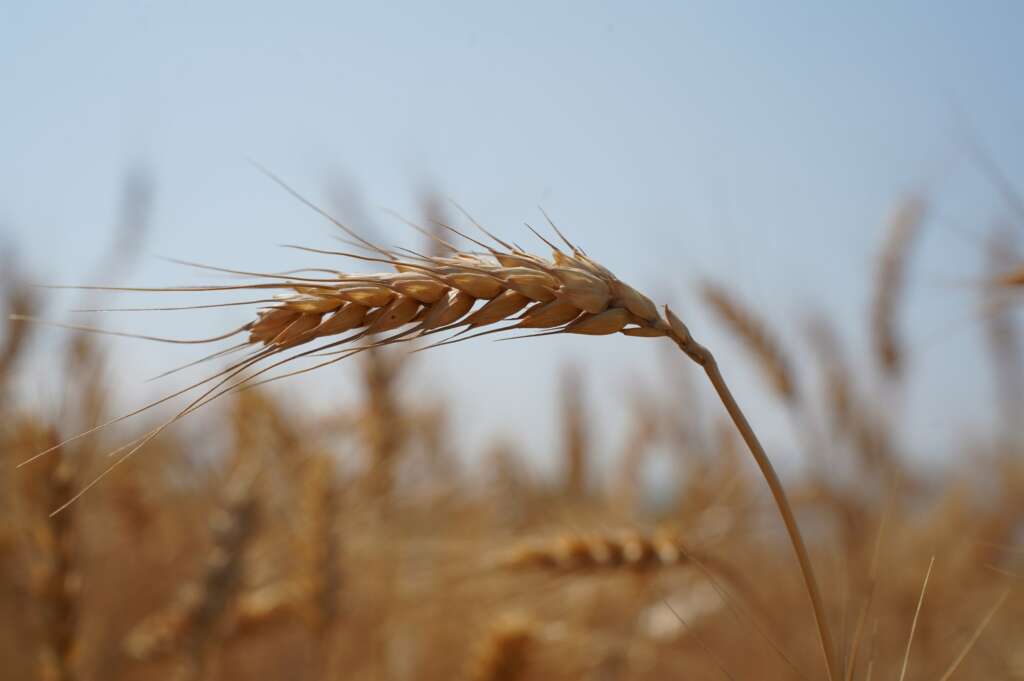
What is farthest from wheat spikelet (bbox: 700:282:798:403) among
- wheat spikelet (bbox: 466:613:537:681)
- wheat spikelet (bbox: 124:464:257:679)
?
wheat spikelet (bbox: 124:464:257:679)

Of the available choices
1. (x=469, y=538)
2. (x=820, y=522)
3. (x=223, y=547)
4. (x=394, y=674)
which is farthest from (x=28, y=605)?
(x=820, y=522)

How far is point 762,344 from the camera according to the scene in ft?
7.16

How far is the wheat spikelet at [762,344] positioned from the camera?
213cm

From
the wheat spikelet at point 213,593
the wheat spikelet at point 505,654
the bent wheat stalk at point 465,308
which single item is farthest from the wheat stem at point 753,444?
the wheat spikelet at point 213,593

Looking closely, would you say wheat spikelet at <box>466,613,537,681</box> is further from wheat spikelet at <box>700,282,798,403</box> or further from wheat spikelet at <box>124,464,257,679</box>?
wheat spikelet at <box>700,282,798,403</box>

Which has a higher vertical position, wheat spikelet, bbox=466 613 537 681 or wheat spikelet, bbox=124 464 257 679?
wheat spikelet, bbox=124 464 257 679

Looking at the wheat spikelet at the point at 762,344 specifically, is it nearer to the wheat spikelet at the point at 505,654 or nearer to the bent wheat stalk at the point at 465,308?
the wheat spikelet at the point at 505,654

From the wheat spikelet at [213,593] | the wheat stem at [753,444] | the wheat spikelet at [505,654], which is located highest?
the wheat stem at [753,444]

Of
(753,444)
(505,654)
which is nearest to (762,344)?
(505,654)

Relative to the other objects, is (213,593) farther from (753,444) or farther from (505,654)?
(753,444)

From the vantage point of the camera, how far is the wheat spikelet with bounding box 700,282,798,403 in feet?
6.98

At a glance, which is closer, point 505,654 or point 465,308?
point 465,308

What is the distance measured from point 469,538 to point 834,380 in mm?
1368

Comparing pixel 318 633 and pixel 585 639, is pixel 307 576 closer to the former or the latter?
pixel 318 633
